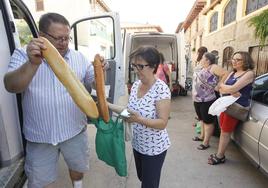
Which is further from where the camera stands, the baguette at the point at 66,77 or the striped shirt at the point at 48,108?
the striped shirt at the point at 48,108

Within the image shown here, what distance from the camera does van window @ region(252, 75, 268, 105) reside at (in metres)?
2.95

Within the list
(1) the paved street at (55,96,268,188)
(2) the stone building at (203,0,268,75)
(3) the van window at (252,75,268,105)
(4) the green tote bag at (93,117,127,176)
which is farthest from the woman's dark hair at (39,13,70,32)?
(2) the stone building at (203,0,268,75)

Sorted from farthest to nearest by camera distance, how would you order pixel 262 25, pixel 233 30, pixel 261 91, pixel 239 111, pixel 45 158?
pixel 233 30, pixel 262 25, pixel 261 91, pixel 239 111, pixel 45 158

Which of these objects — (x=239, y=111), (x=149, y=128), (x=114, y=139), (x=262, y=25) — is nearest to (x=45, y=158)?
(x=114, y=139)

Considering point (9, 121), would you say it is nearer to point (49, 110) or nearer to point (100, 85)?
point (49, 110)

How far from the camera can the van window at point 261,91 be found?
2.95 meters

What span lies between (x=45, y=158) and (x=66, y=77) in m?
0.77

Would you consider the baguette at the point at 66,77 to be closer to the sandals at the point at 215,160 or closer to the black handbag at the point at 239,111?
the black handbag at the point at 239,111

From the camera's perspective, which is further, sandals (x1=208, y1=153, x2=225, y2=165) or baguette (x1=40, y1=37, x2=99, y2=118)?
sandals (x1=208, y1=153, x2=225, y2=165)

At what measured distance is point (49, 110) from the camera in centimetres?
173

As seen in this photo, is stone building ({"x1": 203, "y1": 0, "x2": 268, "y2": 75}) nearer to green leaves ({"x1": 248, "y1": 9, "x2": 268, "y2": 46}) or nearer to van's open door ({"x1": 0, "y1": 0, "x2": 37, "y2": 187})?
green leaves ({"x1": 248, "y1": 9, "x2": 268, "y2": 46})

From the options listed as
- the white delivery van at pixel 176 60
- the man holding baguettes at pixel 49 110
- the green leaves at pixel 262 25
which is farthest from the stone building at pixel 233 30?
the man holding baguettes at pixel 49 110

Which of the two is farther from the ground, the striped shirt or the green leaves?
the green leaves

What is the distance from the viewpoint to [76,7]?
707 inches
